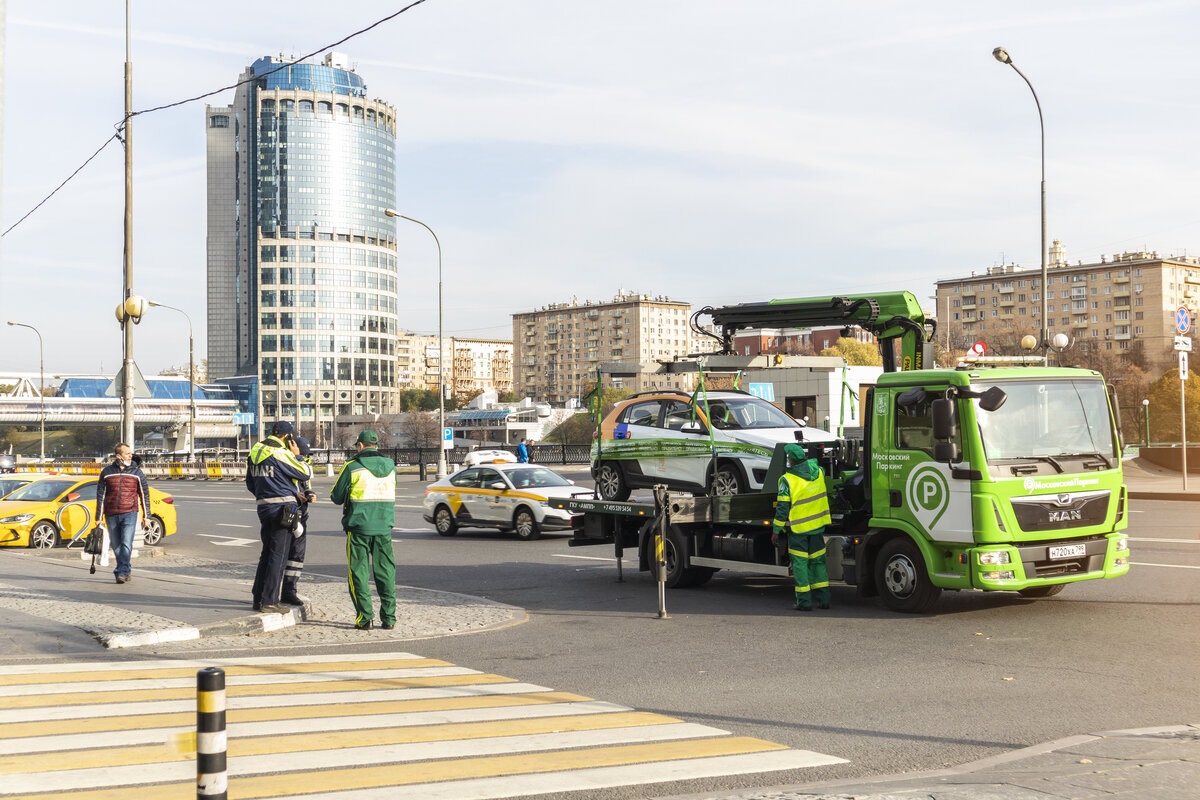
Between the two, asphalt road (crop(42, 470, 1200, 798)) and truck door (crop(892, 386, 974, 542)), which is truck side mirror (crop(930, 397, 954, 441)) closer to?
truck door (crop(892, 386, 974, 542))

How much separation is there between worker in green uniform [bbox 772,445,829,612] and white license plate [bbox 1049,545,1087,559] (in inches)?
88.6

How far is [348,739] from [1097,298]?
16516 centimetres

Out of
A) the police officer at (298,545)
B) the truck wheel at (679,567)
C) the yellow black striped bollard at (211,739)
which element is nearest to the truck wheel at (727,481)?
the truck wheel at (679,567)

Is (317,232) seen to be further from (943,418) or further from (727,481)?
(943,418)

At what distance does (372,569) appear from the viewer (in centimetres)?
1117

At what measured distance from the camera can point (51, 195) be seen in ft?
86.7

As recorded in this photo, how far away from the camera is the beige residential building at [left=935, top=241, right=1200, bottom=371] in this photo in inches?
5866

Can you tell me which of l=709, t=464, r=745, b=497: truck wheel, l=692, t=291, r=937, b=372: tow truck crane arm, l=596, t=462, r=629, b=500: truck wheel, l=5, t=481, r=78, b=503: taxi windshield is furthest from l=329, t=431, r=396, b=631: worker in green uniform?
l=5, t=481, r=78, b=503: taxi windshield

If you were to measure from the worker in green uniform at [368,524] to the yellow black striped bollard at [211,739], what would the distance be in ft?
24.5

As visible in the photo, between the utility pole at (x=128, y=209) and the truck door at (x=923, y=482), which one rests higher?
the utility pole at (x=128, y=209)

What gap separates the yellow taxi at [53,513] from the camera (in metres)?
21.1

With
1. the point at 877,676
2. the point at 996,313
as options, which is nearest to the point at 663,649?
the point at 877,676

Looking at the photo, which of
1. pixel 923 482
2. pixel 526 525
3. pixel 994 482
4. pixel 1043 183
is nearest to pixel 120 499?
pixel 526 525

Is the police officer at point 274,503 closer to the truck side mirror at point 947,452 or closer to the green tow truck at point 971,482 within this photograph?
the green tow truck at point 971,482
